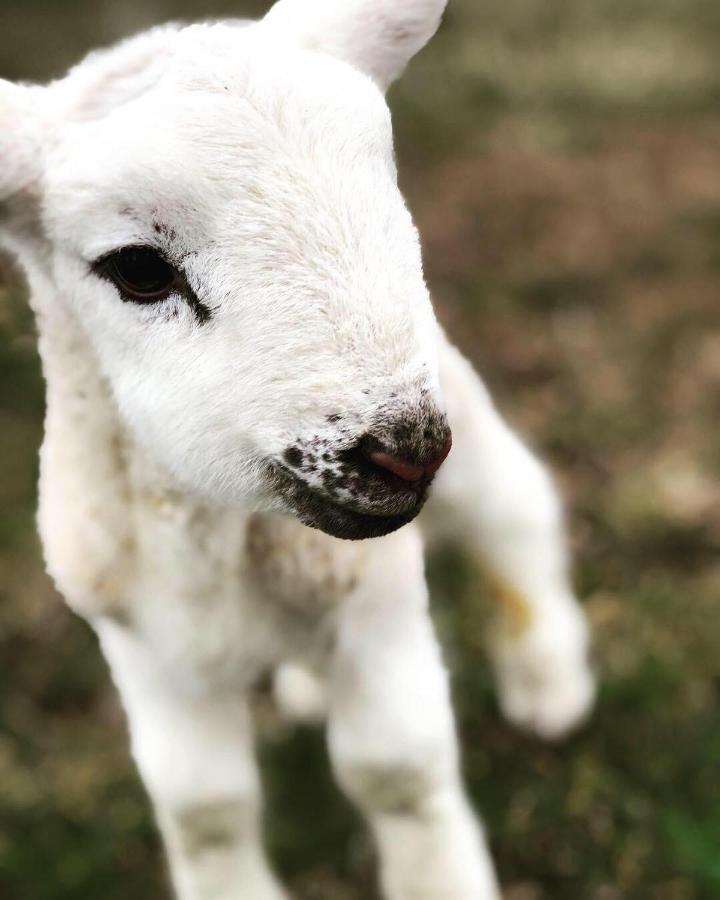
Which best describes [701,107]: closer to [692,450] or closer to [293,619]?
[692,450]

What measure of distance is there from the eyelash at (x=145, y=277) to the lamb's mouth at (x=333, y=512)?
0.30 metres

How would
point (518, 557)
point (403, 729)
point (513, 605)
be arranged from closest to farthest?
point (403, 729) < point (518, 557) < point (513, 605)

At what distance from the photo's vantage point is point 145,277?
2.15 metres

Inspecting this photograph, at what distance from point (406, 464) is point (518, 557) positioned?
172 cm

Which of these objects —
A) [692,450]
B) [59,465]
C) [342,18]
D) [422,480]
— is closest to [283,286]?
[422,480]

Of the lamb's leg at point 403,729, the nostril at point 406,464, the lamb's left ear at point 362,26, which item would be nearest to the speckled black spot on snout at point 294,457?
the nostril at point 406,464

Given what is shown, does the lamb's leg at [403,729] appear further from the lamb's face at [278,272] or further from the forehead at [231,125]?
the forehead at [231,125]

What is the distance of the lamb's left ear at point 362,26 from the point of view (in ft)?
7.67

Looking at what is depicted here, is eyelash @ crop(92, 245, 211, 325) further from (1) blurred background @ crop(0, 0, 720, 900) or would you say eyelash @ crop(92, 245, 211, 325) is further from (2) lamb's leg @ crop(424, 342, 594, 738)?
(2) lamb's leg @ crop(424, 342, 594, 738)

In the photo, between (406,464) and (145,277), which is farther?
(145,277)

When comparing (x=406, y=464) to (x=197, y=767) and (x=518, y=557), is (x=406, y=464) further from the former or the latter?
(x=518, y=557)

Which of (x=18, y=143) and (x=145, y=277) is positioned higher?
(x=18, y=143)

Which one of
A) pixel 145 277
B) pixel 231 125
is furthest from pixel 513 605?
pixel 231 125

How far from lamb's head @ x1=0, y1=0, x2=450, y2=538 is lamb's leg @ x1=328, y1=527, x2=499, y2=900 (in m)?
0.62
